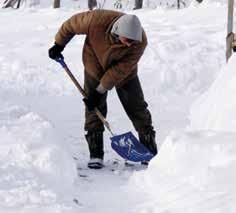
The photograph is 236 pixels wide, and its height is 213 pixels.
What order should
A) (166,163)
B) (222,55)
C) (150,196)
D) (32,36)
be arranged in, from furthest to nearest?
(32,36)
(222,55)
(166,163)
(150,196)

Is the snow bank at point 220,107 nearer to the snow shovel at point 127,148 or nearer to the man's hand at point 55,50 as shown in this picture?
the snow shovel at point 127,148

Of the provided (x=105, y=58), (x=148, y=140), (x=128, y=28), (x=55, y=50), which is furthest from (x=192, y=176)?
(x=55, y=50)

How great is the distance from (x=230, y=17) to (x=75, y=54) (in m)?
2.78

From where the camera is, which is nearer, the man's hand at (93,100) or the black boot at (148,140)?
the man's hand at (93,100)

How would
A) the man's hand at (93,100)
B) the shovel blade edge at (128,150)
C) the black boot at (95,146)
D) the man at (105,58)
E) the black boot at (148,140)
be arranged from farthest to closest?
the black boot at (148,140)
the black boot at (95,146)
the shovel blade edge at (128,150)
the man's hand at (93,100)
the man at (105,58)

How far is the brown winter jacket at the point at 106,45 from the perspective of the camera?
5578 mm

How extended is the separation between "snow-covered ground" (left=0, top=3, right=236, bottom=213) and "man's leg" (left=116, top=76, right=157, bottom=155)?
0.25 m

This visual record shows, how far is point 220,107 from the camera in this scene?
570 cm

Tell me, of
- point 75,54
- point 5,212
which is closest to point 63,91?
point 75,54

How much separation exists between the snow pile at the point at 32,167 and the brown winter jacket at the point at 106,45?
2.60 feet

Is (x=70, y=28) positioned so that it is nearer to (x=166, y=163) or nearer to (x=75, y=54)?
(x=166, y=163)

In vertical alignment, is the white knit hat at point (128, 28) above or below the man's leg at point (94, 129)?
above

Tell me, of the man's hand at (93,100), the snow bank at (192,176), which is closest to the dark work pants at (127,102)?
the man's hand at (93,100)

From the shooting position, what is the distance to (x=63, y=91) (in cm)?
918
